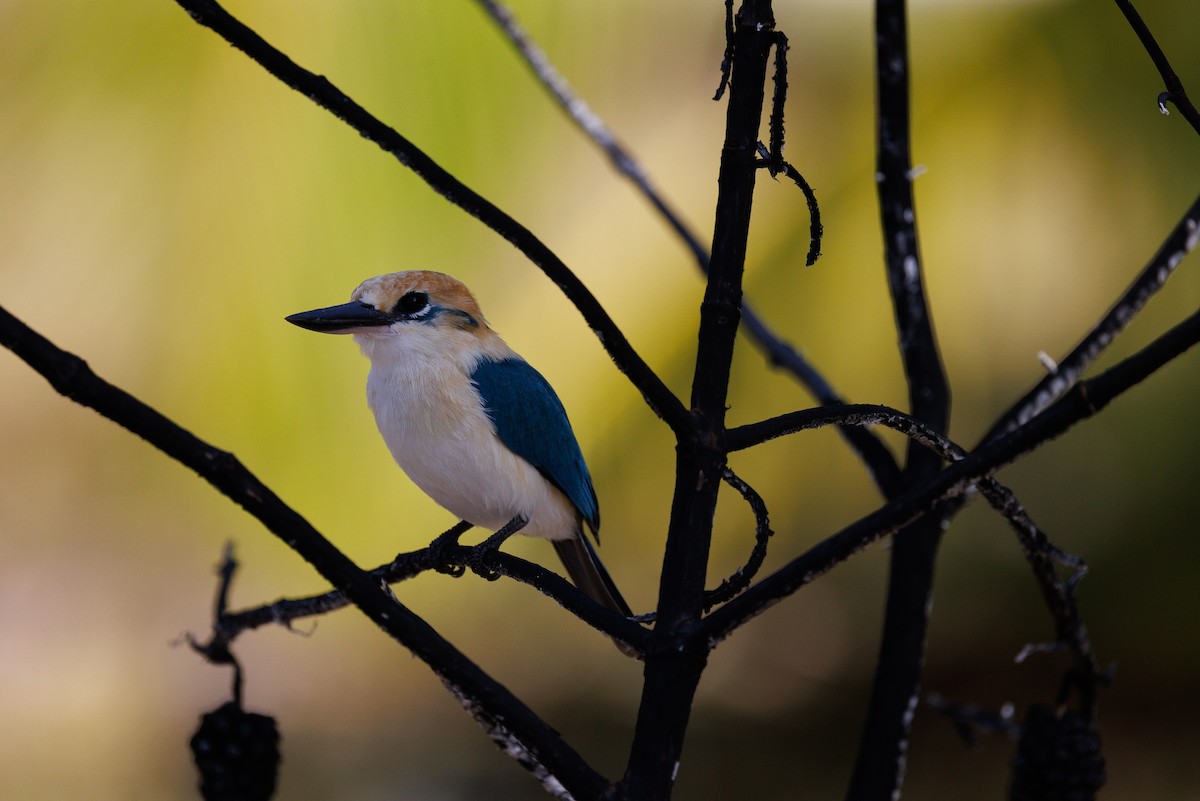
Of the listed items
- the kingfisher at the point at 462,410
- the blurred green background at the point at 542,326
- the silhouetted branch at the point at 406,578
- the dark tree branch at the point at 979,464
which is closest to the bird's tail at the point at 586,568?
the kingfisher at the point at 462,410

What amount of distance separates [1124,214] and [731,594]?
42.6 inches

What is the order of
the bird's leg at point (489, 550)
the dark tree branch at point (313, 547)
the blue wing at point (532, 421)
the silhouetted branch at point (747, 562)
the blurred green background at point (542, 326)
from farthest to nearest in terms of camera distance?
the blurred green background at point (542, 326) < the blue wing at point (532, 421) < the bird's leg at point (489, 550) < the silhouetted branch at point (747, 562) < the dark tree branch at point (313, 547)

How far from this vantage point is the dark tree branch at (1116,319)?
22.9 inches

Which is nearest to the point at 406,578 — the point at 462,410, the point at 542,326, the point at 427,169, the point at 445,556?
the point at 445,556

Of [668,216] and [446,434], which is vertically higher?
[668,216]

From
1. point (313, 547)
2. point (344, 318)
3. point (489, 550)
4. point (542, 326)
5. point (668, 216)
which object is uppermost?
point (542, 326)

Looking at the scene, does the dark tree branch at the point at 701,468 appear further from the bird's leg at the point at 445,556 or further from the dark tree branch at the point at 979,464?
the bird's leg at the point at 445,556

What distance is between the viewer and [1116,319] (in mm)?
620

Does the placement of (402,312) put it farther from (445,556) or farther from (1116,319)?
(1116,319)

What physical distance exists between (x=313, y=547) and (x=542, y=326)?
0.88m

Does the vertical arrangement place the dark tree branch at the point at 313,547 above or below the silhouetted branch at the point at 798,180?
below

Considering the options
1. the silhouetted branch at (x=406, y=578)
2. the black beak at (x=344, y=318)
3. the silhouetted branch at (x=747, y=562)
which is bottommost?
the silhouetted branch at (x=747, y=562)

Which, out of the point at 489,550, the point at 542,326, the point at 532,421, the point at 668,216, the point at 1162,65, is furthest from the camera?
the point at 542,326

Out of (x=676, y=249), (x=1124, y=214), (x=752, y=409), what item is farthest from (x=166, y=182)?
(x=1124, y=214)
